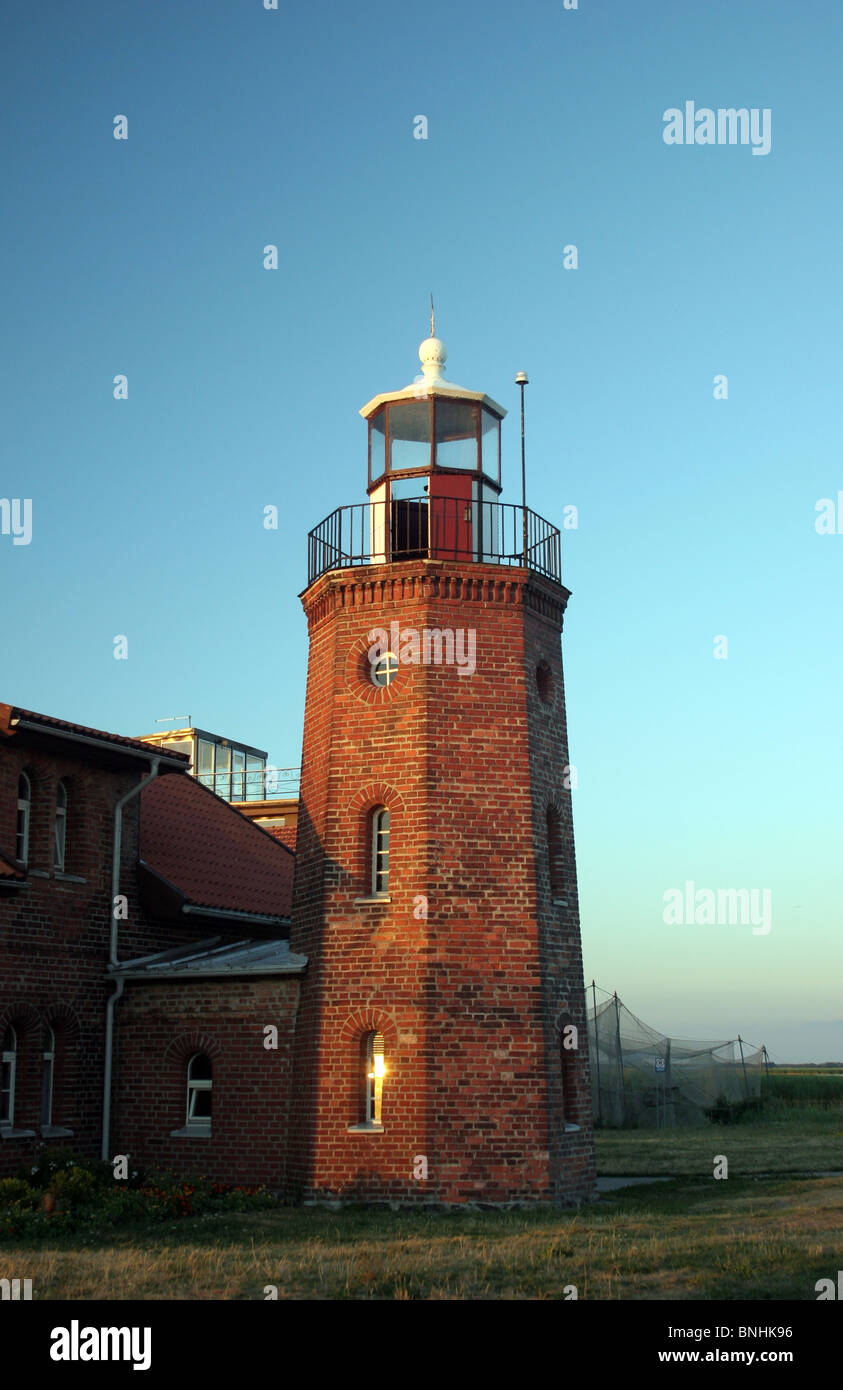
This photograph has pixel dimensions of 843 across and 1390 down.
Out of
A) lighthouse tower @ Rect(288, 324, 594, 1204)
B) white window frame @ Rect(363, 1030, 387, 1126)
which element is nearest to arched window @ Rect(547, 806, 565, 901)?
lighthouse tower @ Rect(288, 324, 594, 1204)

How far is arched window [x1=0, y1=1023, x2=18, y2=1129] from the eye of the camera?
845 inches

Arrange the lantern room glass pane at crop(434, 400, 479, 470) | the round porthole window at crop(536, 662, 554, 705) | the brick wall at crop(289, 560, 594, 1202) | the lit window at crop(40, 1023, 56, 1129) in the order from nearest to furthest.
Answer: the brick wall at crop(289, 560, 594, 1202), the lit window at crop(40, 1023, 56, 1129), the lantern room glass pane at crop(434, 400, 479, 470), the round porthole window at crop(536, 662, 554, 705)

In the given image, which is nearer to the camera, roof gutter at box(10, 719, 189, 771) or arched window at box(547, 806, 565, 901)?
roof gutter at box(10, 719, 189, 771)

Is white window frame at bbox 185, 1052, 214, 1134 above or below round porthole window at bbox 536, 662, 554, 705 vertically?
below

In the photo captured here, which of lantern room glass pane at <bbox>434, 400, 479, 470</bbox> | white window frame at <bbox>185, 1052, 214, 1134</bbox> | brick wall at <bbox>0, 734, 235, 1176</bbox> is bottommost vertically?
white window frame at <bbox>185, 1052, 214, 1134</bbox>

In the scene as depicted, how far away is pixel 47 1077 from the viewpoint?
73.8 feet

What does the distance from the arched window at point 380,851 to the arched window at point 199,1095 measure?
4.01 meters

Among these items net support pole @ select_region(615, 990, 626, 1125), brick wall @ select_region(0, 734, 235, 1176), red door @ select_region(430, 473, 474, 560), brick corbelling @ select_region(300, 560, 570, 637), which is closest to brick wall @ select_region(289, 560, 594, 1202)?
brick corbelling @ select_region(300, 560, 570, 637)

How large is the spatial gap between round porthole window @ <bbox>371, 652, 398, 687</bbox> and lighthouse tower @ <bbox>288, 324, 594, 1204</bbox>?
5cm

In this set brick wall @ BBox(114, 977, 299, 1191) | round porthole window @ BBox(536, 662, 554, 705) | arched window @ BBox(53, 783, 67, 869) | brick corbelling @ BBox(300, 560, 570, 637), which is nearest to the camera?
brick wall @ BBox(114, 977, 299, 1191)

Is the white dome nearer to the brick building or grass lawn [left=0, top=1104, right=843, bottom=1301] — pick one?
the brick building

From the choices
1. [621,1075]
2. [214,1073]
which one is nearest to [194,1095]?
[214,1073]

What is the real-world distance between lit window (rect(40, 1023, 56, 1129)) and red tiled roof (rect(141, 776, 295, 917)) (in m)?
3.32

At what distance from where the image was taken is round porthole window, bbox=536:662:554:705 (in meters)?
22.8
